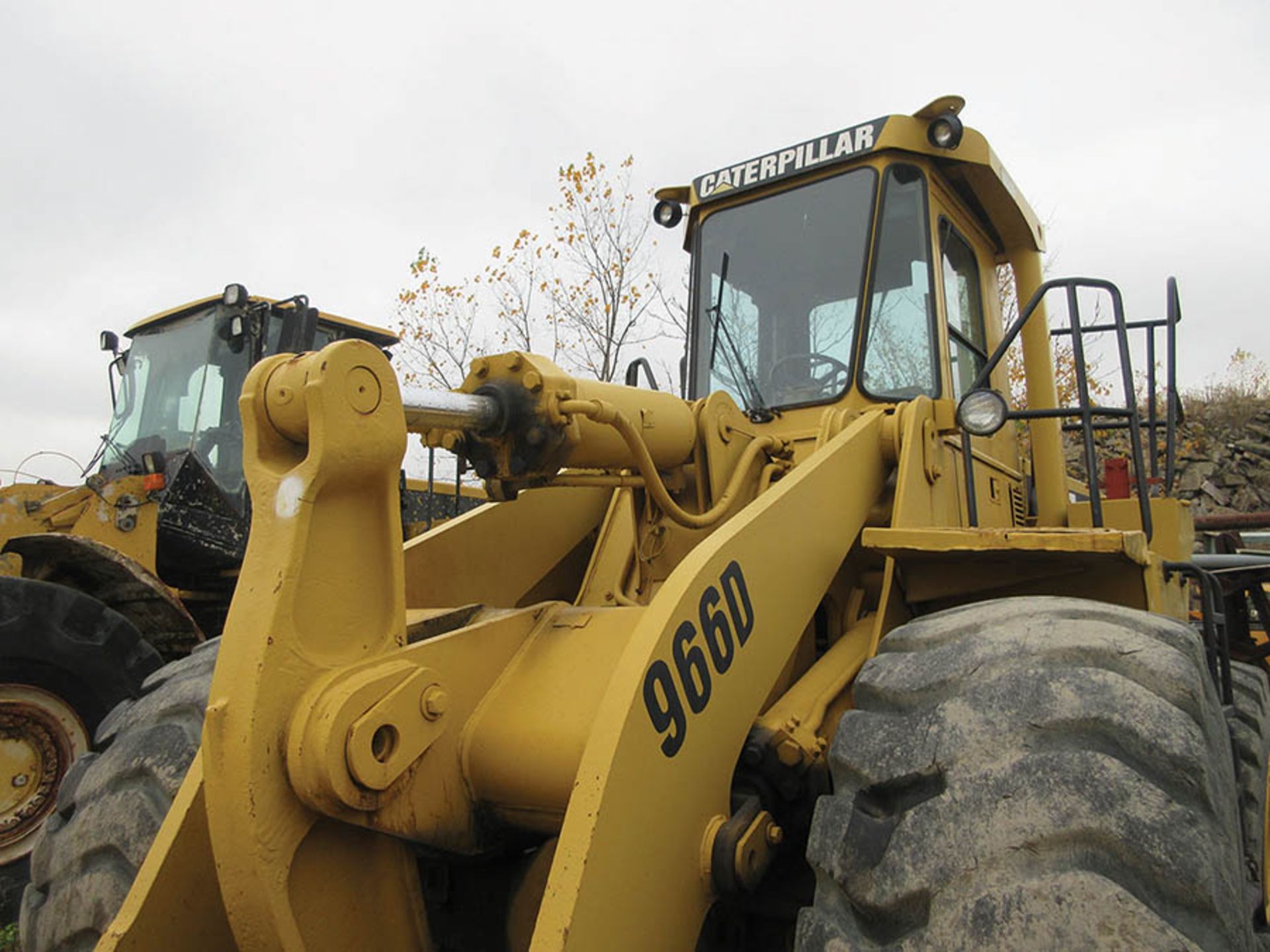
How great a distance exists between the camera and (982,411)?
282 cm

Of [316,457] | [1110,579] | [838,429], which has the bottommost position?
[1110,579]

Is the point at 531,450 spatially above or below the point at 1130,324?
below

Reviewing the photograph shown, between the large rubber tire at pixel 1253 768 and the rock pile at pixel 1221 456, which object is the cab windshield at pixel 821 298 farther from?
the rock pile at pixel 1221 456

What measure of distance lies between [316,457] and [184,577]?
6.02m

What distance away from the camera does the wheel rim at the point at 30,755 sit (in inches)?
191

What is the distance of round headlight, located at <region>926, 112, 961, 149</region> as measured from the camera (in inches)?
144

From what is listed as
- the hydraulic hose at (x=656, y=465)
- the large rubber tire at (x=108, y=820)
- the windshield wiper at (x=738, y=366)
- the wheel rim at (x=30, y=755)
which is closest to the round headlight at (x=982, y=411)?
the hydraulic hose at (x=656, y=465)

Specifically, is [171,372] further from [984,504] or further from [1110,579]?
[1110,579]

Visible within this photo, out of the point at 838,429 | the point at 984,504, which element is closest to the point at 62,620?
the point at 838,429

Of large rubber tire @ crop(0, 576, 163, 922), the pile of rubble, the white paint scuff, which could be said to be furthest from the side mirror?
the pile of rubble

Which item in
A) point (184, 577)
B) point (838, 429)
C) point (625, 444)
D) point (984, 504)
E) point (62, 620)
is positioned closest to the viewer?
point (625, 444)

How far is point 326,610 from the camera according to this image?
1953 millimetres

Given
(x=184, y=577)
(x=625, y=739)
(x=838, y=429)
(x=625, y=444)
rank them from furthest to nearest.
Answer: (x=184, y=577) → (x=838, y=429) → (x=625, y=444) → (x=625, y=739)

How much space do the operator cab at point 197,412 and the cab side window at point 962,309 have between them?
4309mm
